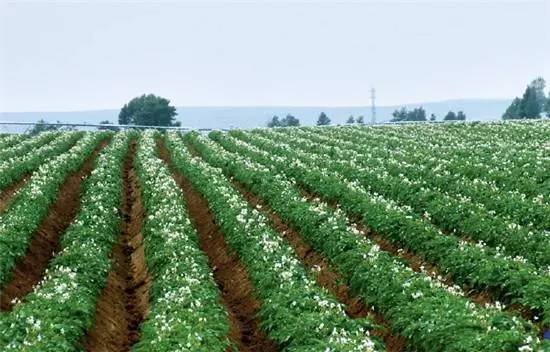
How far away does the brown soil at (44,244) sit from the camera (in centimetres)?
1614

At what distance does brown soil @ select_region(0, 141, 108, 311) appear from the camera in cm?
1614

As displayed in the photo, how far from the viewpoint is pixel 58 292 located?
46.0 ft

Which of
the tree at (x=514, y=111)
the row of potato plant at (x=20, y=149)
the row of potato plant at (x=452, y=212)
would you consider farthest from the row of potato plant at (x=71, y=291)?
the tree at (x=514, y=111)

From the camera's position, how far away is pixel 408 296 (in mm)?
13188

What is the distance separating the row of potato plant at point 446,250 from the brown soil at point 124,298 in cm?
625

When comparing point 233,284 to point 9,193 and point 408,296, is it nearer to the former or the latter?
point 408,296

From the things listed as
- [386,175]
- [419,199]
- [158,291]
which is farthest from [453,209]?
[158,291]

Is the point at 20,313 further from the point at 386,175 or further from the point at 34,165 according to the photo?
the point at 34,165

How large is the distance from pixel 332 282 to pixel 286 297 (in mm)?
2513

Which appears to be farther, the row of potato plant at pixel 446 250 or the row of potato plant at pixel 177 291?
the row of potato plant at pixel 446 250

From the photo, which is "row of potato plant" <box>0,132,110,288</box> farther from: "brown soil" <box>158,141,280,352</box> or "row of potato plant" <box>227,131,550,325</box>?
"row of potato plant" <box>227,131,550,325</box>

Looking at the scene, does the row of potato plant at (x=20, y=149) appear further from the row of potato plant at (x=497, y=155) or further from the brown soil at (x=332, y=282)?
the row of potato plant at (x=497, y=155)

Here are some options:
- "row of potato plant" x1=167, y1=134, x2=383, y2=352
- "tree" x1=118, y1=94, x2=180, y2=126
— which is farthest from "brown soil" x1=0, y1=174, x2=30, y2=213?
"tree" x1=118, y1=94, x2=180, y2=126

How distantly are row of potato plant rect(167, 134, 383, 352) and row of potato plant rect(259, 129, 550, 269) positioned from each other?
14.9 ft
